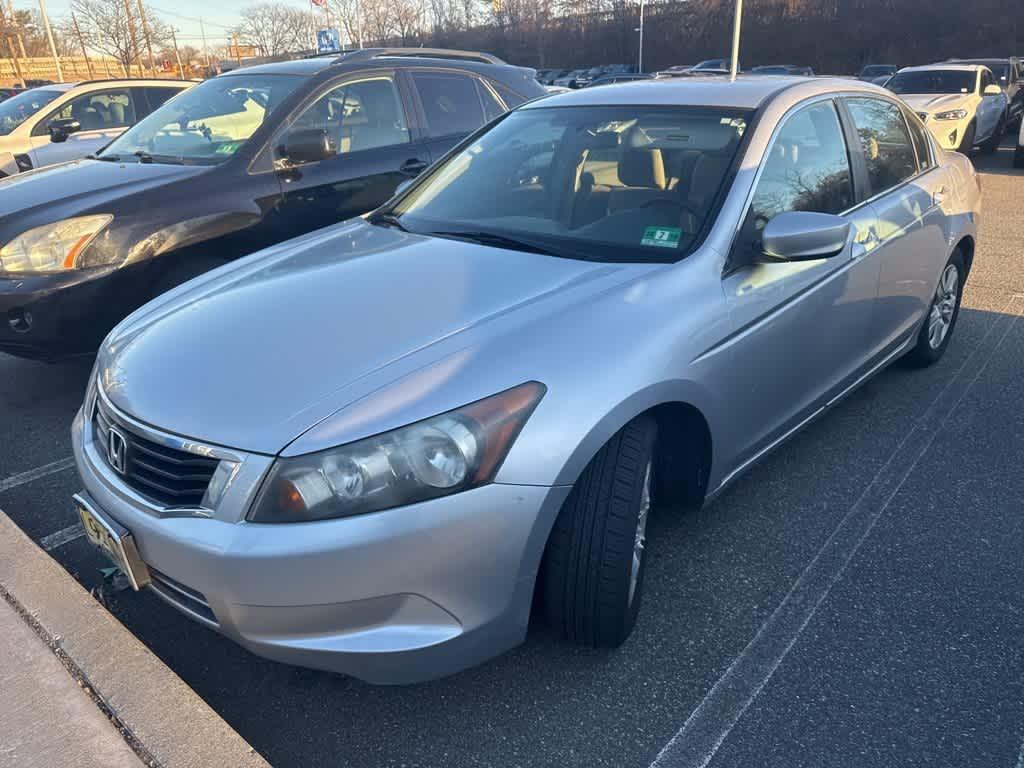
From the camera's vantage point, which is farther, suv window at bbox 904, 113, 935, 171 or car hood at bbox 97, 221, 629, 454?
suv window at bbox 904, 113, 935, 171

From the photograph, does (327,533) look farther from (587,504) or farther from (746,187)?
(746,187)

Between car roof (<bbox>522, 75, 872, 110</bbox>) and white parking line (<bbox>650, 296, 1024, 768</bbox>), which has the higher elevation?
car roof (<bbox>522, 75, 872, 110</bbox>)

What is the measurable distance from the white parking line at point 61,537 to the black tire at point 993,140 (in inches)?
567

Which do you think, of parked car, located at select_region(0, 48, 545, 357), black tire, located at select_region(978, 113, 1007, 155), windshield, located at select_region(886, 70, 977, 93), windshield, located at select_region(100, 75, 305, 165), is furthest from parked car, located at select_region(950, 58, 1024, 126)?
windshield, located at select_region(100, 75, 305, 165)

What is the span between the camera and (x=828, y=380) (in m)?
3.17

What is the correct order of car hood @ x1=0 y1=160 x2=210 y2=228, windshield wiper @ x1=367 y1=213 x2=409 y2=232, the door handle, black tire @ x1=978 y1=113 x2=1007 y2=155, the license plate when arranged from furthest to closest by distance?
black tire @ x1=978 y1=113 x2=1007 y2=155
the door handle
car hood @ x1=0 y1=160 x2=210 y2=228
windshield wiper @ x1=367 y1=213 x2=409 y2=232
the license plate

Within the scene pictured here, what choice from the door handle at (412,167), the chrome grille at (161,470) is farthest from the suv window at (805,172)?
the door handle at (412,167)

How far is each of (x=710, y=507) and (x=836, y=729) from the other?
113 cm

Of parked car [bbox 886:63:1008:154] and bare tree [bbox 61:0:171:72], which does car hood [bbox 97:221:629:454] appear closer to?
parked car [bbox 886:63:1008:154]

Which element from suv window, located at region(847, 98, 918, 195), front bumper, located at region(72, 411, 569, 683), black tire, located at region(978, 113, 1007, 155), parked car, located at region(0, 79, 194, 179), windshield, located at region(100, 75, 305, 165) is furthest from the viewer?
black tire, located at region(978, 113, 1007, 155)

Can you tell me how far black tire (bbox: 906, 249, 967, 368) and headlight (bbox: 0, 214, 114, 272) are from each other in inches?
172

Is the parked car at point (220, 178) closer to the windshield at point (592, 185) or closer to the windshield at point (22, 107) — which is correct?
the windshield at point (592, 185)

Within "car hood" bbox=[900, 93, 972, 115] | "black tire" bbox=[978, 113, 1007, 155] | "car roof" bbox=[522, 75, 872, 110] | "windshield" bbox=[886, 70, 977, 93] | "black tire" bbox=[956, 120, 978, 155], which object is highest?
"car roof" bbox=[522, 75, 872, 110]

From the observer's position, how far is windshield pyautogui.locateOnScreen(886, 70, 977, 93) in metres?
12.3
